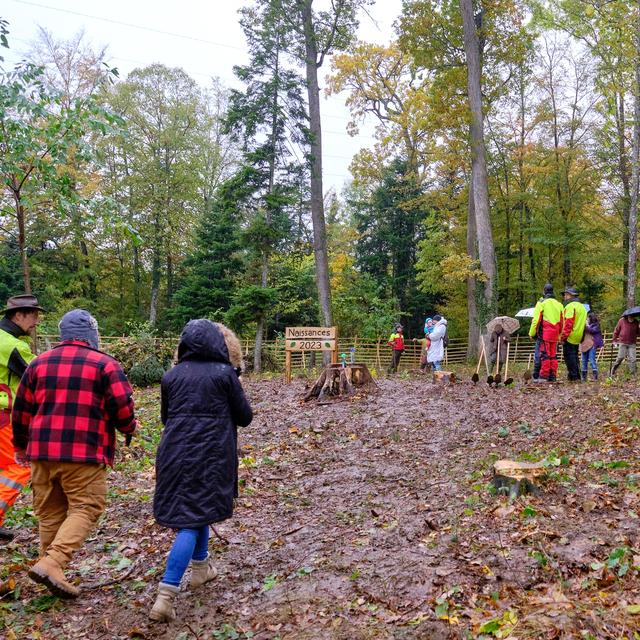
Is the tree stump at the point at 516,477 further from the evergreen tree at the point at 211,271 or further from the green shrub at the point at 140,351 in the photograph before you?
the evergreen tree at the point at 211,271

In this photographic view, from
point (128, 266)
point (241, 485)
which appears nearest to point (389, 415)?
point (241, 485)

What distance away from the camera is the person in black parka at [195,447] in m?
3.51

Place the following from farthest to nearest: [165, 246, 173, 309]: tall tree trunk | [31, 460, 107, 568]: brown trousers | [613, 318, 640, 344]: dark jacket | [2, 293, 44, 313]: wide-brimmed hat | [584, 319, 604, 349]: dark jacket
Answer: [165, 246, 173, 309]: tall tree trunk → [584, 319, 604, 349]: dark jacket → [613, 318, 640, 344]: dark jacket → [2, 293, 44, 313]: wide-brimmed hat → [31, 460, 107, 568]: brown trousers

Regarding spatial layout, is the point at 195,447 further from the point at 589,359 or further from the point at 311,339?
the point at 589,359

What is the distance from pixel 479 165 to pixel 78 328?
16.5 meters

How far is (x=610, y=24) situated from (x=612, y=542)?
13.8 meters

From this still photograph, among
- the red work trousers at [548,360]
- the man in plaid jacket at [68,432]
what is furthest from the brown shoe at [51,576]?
the red work trousers at [548,360]

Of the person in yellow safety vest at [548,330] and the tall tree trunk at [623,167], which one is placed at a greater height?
the tall tree trunk at [623,167]

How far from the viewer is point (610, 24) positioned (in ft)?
43.8

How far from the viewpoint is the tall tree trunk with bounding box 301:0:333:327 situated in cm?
2002

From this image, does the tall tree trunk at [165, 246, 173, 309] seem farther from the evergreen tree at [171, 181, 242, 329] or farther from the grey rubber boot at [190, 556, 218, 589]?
the grey rubber boot at [190, 556, 218, 589]

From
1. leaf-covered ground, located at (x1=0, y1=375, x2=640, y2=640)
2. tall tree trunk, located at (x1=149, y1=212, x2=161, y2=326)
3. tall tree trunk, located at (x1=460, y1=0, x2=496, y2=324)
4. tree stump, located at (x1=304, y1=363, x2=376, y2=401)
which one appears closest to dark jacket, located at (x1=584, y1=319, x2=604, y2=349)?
tall tree trunk, located at (x1=460, y1=0, x2=496, y2=324)

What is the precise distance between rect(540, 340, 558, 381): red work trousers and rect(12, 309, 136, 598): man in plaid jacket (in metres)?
9.42

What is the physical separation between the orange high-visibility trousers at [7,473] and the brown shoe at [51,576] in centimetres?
105
